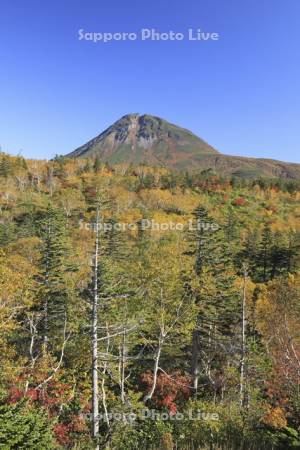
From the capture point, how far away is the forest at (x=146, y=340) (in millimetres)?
14750

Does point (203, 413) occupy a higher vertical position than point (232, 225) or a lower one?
lower

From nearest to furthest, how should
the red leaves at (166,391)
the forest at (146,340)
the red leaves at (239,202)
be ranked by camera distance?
the forest at (146,340)
the red leaves at (166,391)
the red leaves at (239,202)

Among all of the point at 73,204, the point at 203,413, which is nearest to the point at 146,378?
the point at 203,413

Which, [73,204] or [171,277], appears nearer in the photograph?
[171,277]

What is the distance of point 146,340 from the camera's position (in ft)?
75.8

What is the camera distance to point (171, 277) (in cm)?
2788

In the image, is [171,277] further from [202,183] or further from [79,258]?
[202,183]

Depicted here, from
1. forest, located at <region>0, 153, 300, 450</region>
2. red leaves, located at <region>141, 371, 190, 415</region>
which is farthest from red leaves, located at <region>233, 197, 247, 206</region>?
red leaves, located at <region>141, 371, 190, 415</region>

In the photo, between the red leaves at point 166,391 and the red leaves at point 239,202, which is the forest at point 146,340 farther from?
the red leaves at point 239,202

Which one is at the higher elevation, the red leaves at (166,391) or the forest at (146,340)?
the forest at (146,340)

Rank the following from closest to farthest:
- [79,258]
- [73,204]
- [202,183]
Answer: [79,258] < [73,204] < [202,183]

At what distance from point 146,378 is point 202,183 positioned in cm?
10271

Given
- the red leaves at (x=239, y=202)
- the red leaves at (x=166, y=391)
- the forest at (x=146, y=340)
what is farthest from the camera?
the red leaves at (x=239, y=202)

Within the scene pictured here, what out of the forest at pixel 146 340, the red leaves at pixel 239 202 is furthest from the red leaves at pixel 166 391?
the red leaves at pixel 239 202
